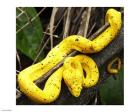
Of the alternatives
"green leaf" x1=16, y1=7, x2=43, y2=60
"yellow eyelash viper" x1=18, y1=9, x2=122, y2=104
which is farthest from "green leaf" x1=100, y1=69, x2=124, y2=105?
"green leaf" x1=16, y1=7, x2=43, y2=60

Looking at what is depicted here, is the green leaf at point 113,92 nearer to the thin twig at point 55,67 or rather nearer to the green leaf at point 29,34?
the thin twig at point 55,67

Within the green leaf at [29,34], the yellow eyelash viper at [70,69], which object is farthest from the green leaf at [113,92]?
the green leaf at [29,34]

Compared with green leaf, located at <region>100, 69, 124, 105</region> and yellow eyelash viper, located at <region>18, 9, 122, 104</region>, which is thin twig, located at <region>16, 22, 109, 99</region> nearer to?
yellow eyelash viper, located at <region>18, 9, 122, 104</region>

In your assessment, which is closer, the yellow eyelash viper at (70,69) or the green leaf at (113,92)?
the yellow eyelash viper at (70,69)

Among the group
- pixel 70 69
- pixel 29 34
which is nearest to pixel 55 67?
pixel 70 69

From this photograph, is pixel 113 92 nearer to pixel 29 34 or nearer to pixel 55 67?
pixel 55 67
